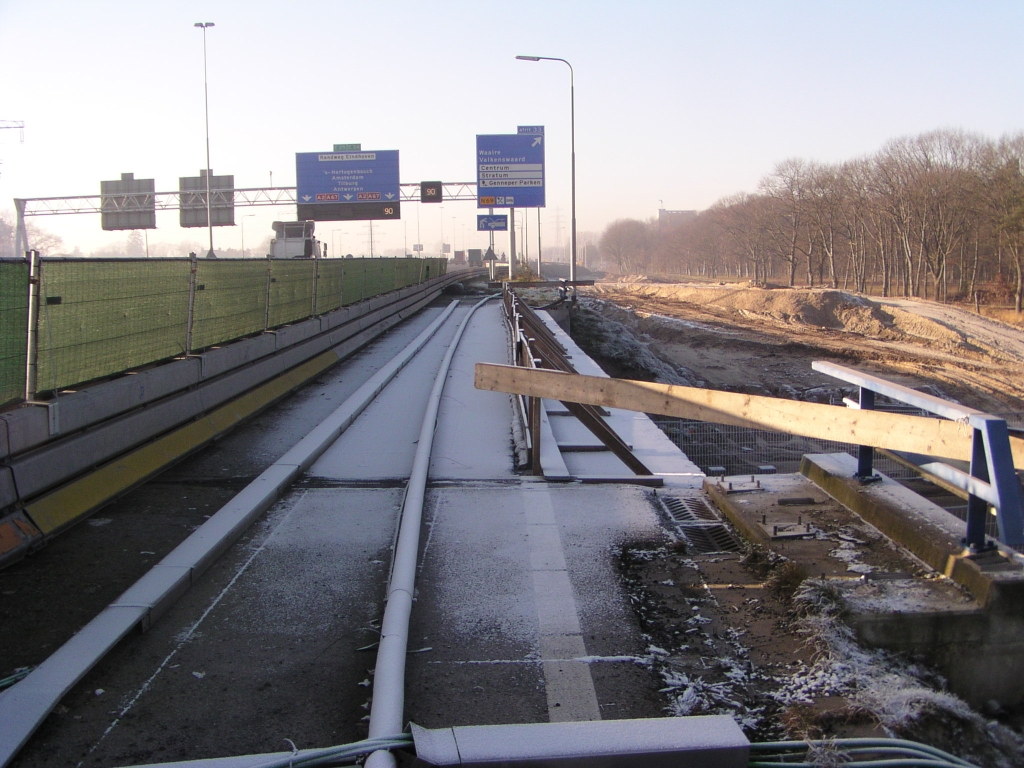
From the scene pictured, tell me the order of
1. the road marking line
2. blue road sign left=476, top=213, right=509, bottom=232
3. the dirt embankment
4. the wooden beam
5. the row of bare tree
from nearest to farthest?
the road marking line, the wooden beam, the dirt embankment, the row of bare tree, blue road sign left=476, top=213, right=509, bottom=232

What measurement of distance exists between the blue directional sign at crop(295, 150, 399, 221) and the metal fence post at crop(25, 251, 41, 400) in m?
46.2

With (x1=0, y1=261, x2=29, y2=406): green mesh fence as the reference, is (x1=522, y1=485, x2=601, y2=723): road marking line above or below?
below

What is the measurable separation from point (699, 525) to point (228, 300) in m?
7.33

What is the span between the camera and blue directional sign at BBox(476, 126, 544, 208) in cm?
5053

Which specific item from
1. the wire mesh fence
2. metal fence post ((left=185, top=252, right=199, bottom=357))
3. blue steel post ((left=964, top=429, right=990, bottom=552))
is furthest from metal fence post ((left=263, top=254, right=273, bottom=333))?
blue steel post ((left=964, top=429, right=990, bottom=552))

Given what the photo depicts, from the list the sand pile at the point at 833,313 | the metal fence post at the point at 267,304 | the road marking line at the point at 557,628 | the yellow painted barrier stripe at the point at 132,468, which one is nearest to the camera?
the road marking line at the point at 557,628

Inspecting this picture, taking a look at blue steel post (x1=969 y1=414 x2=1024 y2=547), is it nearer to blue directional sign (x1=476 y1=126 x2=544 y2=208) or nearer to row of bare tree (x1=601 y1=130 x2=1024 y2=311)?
blue directional sign (x1=476 y1=126 x2=544 y2=208)

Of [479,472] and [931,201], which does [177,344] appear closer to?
[479,472]

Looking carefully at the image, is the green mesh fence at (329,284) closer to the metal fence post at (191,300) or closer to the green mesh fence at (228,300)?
the green mesh fence at (228,300)

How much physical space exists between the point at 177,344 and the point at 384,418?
259 cm

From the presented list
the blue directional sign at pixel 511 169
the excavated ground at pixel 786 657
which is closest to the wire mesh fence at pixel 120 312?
the excavated ground at pixel 786 657

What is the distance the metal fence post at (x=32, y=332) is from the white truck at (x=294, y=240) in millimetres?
36697

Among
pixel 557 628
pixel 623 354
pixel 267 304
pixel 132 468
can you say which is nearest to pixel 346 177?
pixel 623 354

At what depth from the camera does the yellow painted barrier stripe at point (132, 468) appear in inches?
233
